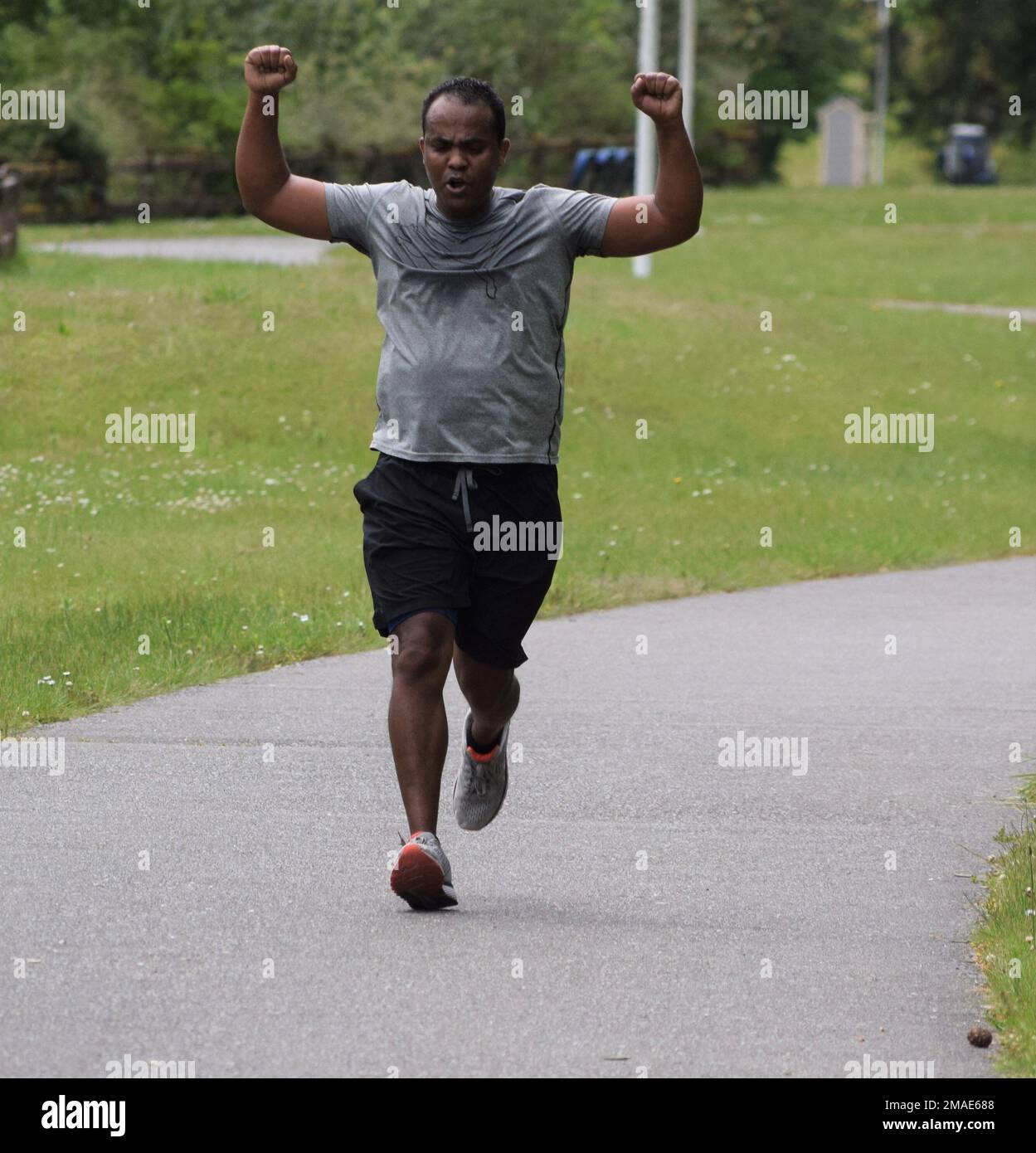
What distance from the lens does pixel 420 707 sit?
5469 millimetres

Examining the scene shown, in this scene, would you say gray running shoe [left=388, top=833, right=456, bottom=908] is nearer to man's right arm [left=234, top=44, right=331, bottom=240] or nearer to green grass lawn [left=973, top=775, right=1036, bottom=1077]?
green grass lawn [left=973, top=775, right=1036, bottom=1077]

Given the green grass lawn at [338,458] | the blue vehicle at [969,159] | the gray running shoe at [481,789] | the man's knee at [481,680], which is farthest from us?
the blue vehicle at [969,159]

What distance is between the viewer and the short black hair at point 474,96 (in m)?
5.43

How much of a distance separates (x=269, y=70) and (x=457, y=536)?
1277mm

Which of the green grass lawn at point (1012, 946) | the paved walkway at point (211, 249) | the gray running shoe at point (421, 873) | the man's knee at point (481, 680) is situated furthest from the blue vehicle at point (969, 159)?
the gray running shoe at point (421, 873)

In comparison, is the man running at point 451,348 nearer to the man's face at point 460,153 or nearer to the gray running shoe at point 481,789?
the man's face at point 460,153

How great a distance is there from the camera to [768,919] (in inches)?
213

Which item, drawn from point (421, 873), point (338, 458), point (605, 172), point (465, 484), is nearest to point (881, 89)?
point (605, 172)

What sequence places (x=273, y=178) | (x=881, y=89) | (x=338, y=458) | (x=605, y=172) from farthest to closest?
(x=881, y=89) → (x=605, y=172) → (x=338, y=458) → (x=273, y=178)

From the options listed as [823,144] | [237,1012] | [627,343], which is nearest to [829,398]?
[627,343]

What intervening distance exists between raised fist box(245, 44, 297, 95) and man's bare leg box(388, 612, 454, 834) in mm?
1383

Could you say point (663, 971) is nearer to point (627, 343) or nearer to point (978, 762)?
point (978, 762)

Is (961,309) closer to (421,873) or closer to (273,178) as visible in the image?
(273,178)

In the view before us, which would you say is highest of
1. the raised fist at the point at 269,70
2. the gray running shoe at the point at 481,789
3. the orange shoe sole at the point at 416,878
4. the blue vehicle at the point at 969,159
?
the blue vehicle at the point at 969,159
